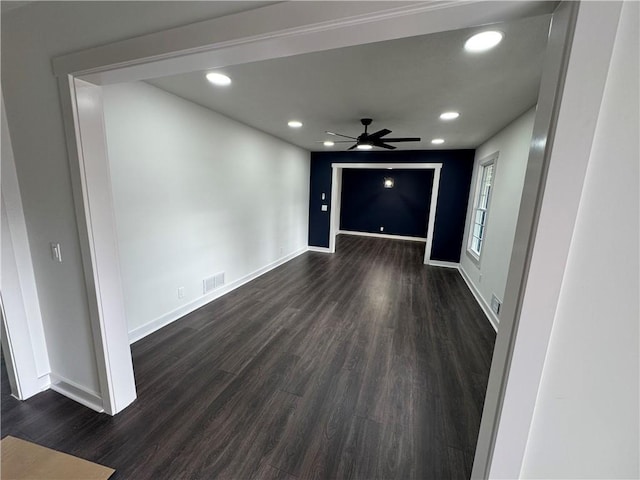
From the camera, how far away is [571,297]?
2.68 feet

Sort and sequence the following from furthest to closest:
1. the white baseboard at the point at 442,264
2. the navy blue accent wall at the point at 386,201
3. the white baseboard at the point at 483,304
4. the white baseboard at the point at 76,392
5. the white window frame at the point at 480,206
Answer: the navy blue accent wall at the point at 386,201 < the white baseboard at the point at 442,264 < the white window frame at the point at 480,206 < the white baseboard at the point at 483,304 < the white baseboard at the point at 76,392

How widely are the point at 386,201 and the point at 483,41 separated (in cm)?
709

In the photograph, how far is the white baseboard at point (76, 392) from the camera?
5.91ft

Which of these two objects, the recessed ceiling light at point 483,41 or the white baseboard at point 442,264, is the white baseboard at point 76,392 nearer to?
the recessed ceiling light at point 483,41

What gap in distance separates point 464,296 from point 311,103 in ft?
11.7

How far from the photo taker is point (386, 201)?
8.58 metres

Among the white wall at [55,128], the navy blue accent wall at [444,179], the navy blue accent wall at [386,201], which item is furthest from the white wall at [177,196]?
the navy blue accent wall at [386,201]

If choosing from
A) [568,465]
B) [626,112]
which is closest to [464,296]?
[568,465]

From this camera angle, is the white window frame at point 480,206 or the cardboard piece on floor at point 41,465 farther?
the white window frame at point 480,206

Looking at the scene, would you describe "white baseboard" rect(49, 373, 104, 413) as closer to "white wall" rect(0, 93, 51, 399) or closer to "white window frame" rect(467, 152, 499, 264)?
"white wall" rect(0, 93, 51, 399)

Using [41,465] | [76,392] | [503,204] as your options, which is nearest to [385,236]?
[503,204]

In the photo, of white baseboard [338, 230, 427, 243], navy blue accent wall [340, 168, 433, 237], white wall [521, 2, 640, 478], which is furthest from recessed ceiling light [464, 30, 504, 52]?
white baseboard [338, 230, 427, 243]

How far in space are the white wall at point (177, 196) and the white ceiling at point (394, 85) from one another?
0.29 m

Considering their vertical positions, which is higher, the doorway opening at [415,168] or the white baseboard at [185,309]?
the doorway opening at [415,168]
